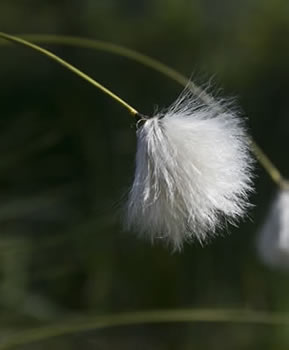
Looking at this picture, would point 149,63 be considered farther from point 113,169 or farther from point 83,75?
point 113,169

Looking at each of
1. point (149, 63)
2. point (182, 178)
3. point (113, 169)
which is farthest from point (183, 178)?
point (113, 169)

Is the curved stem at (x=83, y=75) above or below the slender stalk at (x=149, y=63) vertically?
below

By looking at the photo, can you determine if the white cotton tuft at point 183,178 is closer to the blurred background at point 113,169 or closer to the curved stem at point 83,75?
the curved stem at point 83,75

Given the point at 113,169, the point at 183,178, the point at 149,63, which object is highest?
the point at 113,169

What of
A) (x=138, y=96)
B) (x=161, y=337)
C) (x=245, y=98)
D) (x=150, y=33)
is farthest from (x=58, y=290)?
(x=150, y=33)

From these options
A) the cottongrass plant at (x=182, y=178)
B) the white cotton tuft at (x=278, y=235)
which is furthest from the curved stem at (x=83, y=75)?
the white cotton tuft at (x=278, y=235)
